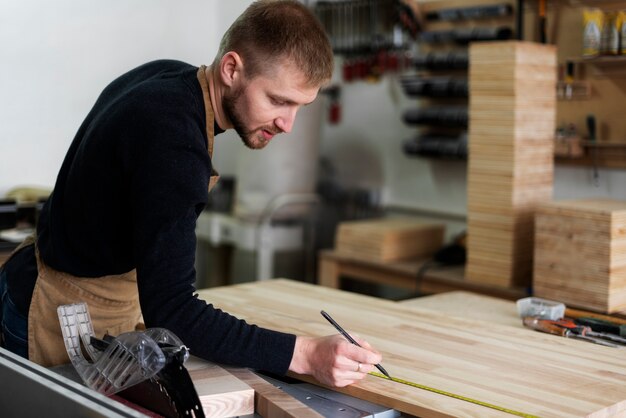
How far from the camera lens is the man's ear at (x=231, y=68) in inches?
64.9

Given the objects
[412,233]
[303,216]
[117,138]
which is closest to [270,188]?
[303,216]

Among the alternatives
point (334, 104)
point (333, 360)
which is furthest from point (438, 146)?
point (333, 360)

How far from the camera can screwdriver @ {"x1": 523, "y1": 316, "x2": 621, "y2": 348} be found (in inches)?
81.0

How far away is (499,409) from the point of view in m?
1.46

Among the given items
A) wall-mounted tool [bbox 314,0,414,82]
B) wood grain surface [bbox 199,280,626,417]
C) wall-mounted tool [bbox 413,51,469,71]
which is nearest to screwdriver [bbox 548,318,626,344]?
wood grain surface [bbox 199,280,626,417]

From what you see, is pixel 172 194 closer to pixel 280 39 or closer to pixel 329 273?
pixel 280 39

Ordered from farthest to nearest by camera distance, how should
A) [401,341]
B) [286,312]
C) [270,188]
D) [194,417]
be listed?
[270,188] < [286,312] < [401,341] < [194,417]

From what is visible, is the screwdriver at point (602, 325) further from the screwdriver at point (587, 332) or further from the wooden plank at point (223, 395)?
the wooden plank at point (223, 395)

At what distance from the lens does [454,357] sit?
1795 mm

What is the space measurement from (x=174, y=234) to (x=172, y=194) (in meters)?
0.08

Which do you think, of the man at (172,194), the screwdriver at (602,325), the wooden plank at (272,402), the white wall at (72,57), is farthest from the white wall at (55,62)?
the screwdriver at (602,325)

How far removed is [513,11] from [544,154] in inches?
42.5

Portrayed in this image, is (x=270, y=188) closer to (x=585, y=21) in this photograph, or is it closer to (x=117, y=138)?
(x=585, y=21)

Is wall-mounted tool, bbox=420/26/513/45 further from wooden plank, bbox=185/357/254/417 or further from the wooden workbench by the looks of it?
wooden plank, bbox=185/357/254/417
